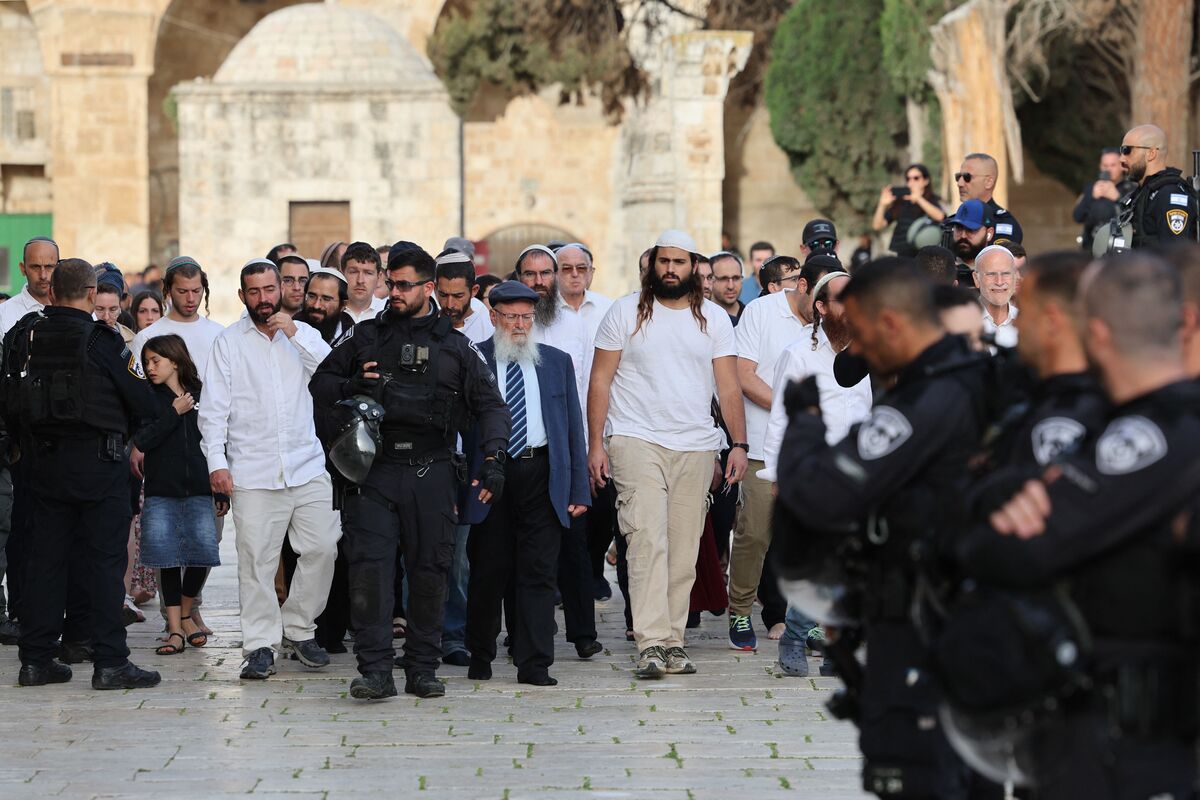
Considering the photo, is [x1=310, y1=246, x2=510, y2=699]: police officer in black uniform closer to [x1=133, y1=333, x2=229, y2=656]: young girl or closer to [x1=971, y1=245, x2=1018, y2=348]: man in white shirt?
[x1=133, y1=333, x2=229, y2=656]: young girl

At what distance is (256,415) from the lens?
8531mm

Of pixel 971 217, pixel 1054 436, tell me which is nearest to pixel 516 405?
pixel 971 217

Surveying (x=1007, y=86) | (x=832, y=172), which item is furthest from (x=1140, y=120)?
(x=832, y=172)

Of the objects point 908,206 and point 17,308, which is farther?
point 908,206

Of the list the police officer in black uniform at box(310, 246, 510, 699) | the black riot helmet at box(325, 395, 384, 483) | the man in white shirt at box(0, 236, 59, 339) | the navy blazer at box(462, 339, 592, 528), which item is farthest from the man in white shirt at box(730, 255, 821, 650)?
the man in white shirt at box(0, 236, 59, 339)

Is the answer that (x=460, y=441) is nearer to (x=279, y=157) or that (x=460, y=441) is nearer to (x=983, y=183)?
(x=983, y=183)

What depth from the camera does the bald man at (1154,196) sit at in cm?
953

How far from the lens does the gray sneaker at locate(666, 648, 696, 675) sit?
28.2ft

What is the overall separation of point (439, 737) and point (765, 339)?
317cm

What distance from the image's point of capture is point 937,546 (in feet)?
13.6

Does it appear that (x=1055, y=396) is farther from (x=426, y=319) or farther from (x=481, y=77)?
(x=481, y=77)

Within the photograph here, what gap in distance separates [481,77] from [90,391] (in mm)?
23712

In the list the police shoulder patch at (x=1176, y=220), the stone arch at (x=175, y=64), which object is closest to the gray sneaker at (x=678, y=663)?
the police shoulder patch at (x=1176, y=220)

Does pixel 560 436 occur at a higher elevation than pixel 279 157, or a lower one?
lower
